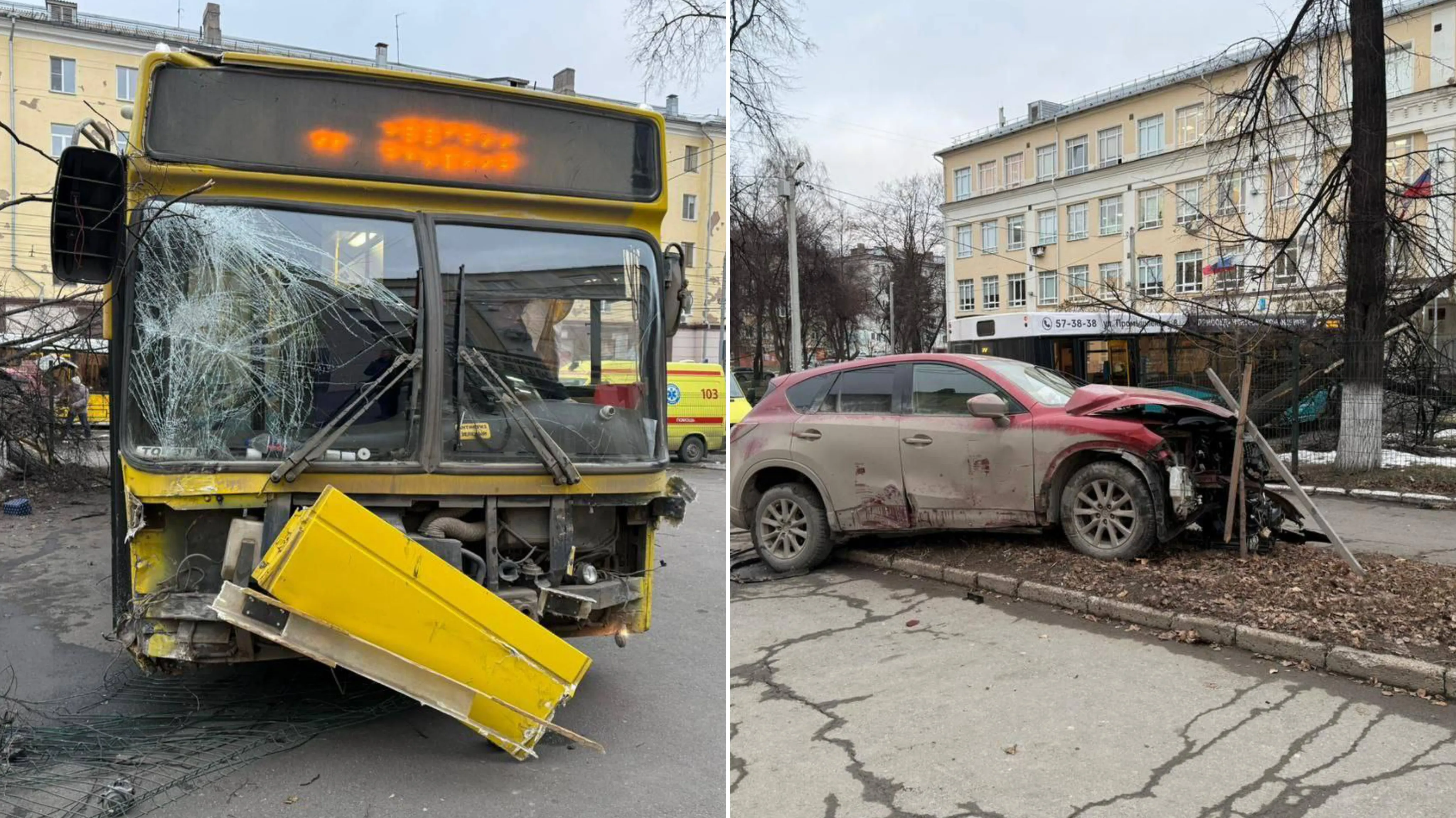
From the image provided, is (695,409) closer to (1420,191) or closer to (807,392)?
(1420,191)

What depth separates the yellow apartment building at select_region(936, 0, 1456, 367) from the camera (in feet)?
50.5

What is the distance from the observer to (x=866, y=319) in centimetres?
6669

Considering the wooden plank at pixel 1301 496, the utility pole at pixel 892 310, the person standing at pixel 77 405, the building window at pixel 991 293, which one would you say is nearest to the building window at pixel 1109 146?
the building window at pixel 991 293

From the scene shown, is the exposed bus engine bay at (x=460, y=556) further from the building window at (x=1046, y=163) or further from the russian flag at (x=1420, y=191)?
the building window at (x=1046, y=163)

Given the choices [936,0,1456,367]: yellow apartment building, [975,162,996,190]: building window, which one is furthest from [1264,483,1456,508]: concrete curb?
[975,162,996,190]: building window

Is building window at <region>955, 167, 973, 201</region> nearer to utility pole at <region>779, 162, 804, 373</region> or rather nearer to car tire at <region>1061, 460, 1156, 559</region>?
utility pole at <region>779, 162, 804, 373</region>

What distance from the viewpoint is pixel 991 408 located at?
7.83m

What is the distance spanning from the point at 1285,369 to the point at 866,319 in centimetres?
5150

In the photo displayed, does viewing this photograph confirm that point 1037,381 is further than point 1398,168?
No

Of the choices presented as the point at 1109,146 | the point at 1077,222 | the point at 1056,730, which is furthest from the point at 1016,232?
the point at 1056,730

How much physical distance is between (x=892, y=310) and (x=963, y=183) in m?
11.7

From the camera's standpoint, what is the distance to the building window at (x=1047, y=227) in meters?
56.7

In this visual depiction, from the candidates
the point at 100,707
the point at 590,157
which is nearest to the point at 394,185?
the point at 590,157

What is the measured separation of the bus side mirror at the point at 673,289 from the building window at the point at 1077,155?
54.0 m
